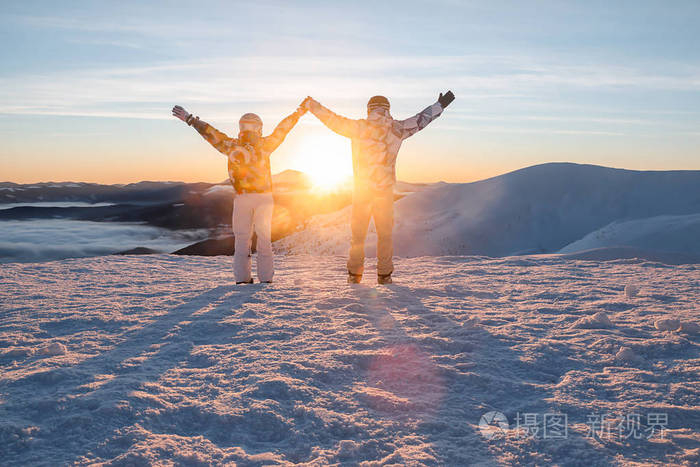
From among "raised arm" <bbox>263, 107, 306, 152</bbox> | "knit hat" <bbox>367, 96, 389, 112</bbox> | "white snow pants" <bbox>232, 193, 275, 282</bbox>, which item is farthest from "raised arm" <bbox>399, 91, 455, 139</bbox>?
"white snow pants" <bbox>232, 193, 275, 282</bbox>

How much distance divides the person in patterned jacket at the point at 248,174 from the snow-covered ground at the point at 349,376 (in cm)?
70

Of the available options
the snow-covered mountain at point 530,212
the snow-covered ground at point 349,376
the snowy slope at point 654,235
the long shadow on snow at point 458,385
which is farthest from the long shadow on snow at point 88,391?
the snow-covered mountain at point 530,212

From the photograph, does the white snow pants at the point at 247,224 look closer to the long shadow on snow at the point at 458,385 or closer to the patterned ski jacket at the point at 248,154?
the patterned ski jacket at the point at 248,154

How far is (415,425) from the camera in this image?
82.9 inches

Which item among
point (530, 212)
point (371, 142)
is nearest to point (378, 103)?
point (371, 142)

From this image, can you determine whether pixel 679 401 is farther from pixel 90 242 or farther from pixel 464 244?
pixel 90 242

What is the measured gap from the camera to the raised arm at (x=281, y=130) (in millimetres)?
5336

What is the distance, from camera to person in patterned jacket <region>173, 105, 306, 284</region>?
17.3ft

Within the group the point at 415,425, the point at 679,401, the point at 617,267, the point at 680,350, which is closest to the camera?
the point at 415,425

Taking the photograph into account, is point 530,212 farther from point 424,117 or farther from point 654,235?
point 424,117

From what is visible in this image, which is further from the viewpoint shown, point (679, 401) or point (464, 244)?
point (464, 244)

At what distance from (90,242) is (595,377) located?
1402 inches

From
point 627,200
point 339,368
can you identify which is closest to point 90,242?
point 627,200

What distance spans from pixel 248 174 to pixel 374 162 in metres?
1.44
